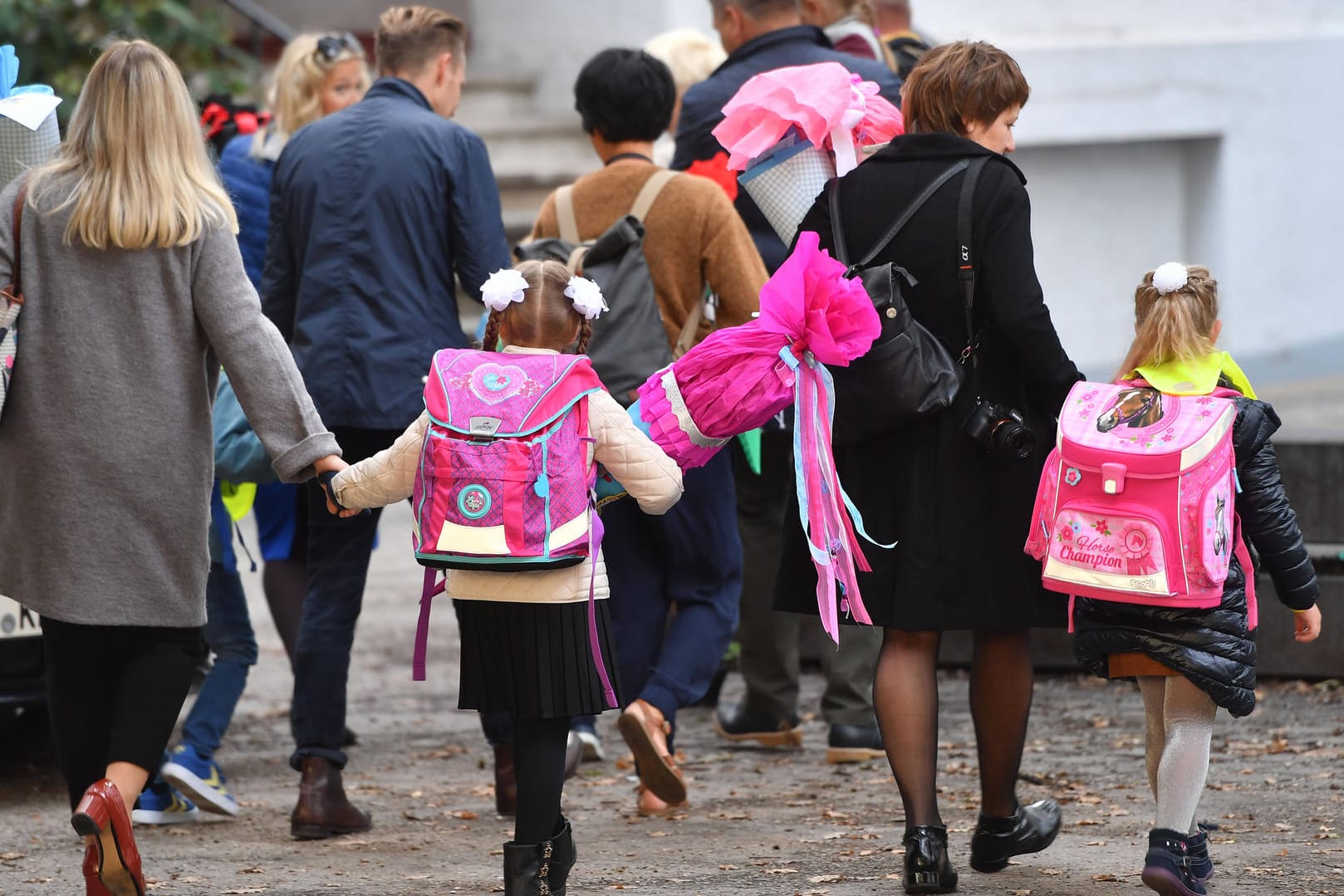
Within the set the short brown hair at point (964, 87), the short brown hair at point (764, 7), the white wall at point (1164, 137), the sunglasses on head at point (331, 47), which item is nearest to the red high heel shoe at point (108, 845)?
the short brown hair at point (964, 87)

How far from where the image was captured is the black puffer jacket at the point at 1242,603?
414 centimetres

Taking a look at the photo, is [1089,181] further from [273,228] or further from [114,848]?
[114,848]

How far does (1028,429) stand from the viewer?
4.33 meters

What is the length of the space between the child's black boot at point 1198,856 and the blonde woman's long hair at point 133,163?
2.50 m

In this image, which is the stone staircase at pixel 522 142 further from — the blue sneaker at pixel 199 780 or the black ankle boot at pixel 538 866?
the black ankle boot at pixel 538 866

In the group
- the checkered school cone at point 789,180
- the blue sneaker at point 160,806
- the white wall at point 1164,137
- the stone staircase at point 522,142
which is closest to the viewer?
the checkered school cone at point 789,180

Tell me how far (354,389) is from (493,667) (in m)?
1.25

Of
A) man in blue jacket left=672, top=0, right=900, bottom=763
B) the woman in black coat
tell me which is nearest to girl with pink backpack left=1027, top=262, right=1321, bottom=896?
the woman in black coat

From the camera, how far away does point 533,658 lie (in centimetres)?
418

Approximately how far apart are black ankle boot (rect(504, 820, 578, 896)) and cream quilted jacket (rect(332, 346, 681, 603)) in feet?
1.75

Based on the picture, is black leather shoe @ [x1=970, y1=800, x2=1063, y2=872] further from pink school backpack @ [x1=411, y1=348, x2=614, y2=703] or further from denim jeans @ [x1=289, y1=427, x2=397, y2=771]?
denim jeans @ [x1=289, y1=427, x2=397, y2=771]

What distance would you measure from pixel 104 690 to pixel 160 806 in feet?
4.16

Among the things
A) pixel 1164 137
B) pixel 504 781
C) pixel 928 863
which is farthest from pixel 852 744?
pixel 1164 137

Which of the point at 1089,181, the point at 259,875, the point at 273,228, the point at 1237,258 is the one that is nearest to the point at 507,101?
the point at 1089,181
